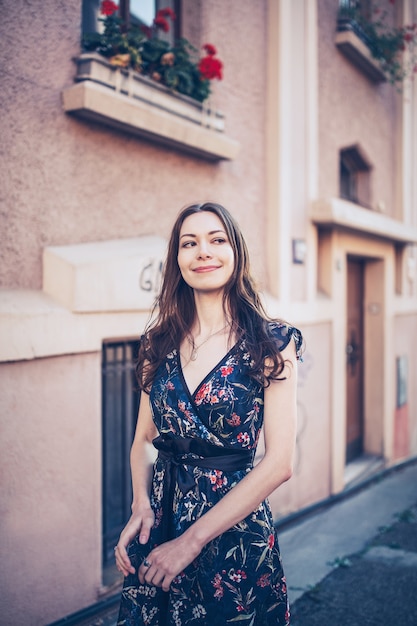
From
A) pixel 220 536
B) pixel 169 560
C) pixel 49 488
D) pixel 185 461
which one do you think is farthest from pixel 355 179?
pixel 169 560

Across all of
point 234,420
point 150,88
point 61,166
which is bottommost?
point 234,420

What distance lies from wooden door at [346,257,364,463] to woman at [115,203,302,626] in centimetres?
518

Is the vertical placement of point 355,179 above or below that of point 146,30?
below

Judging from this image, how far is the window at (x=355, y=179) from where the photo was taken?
23.2 ft

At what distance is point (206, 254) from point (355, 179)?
5983mm

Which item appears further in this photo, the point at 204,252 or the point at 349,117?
the point at 349,117

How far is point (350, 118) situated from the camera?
6.50m

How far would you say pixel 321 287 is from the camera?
588 centimetres

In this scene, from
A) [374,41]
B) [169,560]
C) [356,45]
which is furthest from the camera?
[374,41]

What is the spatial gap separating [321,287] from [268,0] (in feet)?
9.01

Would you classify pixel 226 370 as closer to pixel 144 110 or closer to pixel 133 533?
pixel 133 533

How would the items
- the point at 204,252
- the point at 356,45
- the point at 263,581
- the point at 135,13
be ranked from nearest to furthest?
1. the point at 263,581
2. the point at 204,252
3. the point at 135,13
4. the point at 356,45

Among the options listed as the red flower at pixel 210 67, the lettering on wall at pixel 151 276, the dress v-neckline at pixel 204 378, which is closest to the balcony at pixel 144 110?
the red flower at pixel 210 67

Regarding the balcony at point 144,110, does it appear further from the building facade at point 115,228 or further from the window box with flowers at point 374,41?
the window box with flowers at point 374,41
